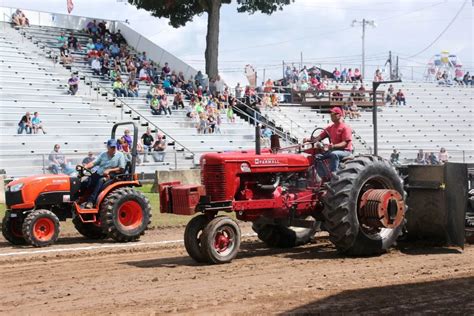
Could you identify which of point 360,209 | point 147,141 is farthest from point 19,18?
point 360,209

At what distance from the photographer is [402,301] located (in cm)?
638

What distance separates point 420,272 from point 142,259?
3.55 metres

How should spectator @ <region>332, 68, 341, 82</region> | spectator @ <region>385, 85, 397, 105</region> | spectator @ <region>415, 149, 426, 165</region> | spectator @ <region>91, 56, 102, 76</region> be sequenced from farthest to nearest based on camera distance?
spectator @ <region>332, 68, 341, 82</region> → spectator @ <region>385, 85, 397, 105</region> → spectator @ <region>91, 56, 102, 76</region> → spectator @ <region>415, 149, 426, 165</region>

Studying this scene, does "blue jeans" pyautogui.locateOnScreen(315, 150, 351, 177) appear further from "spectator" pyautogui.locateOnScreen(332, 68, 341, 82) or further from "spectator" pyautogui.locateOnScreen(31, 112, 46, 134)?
"spectator" pyautogui.locateOnScreen(332, 68, 341, 82)

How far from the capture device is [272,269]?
828cm

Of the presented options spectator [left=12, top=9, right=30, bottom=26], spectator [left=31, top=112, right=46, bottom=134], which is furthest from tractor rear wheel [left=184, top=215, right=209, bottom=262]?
spectator [left=12, top=9, right=30, bottom=26]

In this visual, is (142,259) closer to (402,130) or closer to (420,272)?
(420,272)

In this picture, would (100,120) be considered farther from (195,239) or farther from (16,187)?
(195,239)

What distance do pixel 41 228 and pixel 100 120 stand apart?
511 inches

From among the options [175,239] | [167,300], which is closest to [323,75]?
[175,239]

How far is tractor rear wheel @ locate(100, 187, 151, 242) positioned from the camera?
36.8 ft

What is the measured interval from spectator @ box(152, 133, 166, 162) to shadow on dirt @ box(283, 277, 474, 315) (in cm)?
1464

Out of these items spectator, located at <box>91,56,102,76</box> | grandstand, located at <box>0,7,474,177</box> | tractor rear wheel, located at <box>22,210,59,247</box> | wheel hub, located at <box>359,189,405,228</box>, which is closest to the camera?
wheel hub, located at <box>359,189,405,228</box>

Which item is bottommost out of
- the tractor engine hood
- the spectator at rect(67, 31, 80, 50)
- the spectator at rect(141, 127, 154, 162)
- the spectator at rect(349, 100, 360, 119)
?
the tractor engine hood
